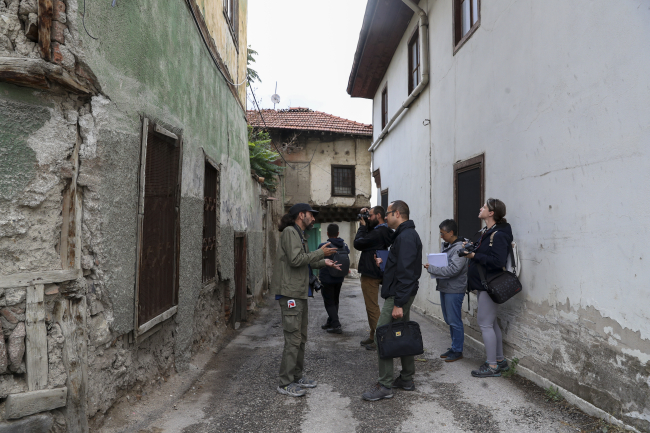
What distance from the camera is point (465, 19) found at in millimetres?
6605

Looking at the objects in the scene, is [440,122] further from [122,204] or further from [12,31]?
[12,31]

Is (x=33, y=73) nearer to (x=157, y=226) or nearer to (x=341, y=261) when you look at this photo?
(x=157, y=226)

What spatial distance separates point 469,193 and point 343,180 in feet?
46.0

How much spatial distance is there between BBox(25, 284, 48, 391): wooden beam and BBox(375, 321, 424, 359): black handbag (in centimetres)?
258

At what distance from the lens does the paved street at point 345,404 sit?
11.2 ft

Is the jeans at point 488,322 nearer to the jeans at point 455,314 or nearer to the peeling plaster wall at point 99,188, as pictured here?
the jeans at point 455,314

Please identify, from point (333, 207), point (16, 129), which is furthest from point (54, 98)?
point (333, 207)

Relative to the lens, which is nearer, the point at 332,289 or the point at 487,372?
the point at 487,372

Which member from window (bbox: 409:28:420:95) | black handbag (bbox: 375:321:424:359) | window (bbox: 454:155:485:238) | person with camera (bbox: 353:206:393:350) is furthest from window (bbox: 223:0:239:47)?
black handbag (bbox: 375:321:424:359)

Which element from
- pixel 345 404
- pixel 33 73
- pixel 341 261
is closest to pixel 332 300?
pixel 341 261

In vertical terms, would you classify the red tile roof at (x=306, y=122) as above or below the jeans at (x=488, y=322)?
above

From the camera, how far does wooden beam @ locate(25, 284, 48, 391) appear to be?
101 inches

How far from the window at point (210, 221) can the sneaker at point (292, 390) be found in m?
2.29

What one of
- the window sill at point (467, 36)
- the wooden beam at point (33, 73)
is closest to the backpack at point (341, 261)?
the window sill at point (467, 36)
